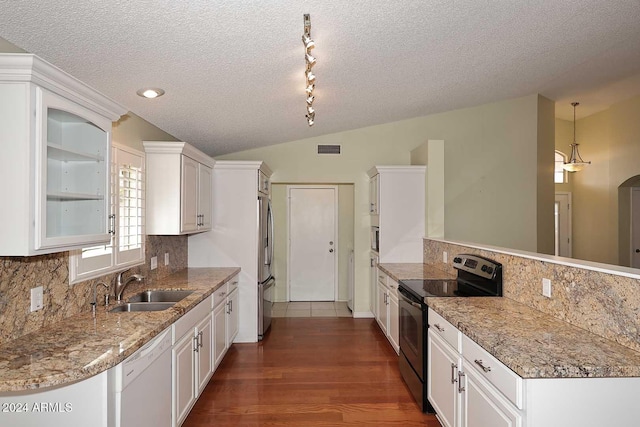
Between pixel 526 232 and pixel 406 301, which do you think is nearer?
pixel 406 301

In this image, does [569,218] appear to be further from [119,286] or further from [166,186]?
[119,286]

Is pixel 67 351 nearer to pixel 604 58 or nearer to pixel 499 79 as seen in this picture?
pixel 499 79

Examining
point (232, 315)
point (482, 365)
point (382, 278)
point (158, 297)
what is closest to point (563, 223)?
point (382, 278)

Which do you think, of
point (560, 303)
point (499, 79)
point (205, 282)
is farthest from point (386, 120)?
point (560, 303)

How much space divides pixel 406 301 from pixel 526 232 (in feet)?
10.6

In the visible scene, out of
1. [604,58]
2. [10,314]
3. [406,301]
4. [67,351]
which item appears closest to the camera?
[67,351]

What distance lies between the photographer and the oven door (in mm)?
2768

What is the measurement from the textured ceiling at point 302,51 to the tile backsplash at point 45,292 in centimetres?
106

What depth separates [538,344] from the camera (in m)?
1.70

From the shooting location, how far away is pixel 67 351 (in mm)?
1721

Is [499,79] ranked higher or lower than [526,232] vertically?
higher

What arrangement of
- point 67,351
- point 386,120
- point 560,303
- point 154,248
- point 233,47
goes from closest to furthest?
point 67,351 → point 560,303 → point 233,47 → point 154,248 → point 386,120

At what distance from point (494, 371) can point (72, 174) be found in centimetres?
216

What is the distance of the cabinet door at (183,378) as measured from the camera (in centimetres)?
239
